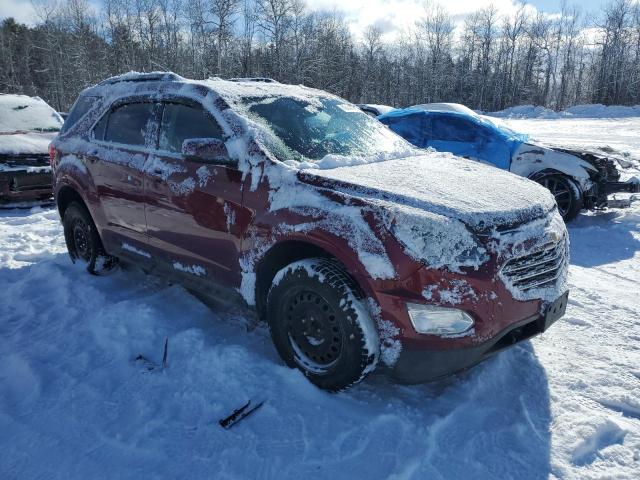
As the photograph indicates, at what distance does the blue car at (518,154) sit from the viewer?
6.85m

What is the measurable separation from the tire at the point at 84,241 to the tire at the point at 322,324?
8.35 feet

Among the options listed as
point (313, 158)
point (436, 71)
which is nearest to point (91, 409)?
point (313, 158)

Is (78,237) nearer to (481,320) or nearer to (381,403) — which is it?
(381,403)

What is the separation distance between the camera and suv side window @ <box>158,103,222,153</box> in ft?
11.2

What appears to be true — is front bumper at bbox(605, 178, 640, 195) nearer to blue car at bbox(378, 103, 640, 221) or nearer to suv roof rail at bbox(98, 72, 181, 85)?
blue car at bbox(378, 103, 640, 221)

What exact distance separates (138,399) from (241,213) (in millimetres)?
1290

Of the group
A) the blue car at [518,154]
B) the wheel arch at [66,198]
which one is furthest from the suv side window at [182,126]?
the blue car at [518,154]

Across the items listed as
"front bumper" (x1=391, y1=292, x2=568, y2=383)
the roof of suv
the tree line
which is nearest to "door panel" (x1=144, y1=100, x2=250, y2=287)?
the roof of suv

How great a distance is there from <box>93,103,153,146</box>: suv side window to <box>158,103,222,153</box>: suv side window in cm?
26

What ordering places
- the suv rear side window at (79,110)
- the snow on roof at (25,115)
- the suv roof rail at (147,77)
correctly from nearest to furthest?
1. the suv roof rail at (147,77)
2. the suv rear side window at (79,110)
3. the snow on roof at (25,115)

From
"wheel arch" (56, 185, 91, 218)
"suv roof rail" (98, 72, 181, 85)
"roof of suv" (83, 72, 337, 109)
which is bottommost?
"wheel arch" (56, 185, 91, 218)

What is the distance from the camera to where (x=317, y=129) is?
360cm

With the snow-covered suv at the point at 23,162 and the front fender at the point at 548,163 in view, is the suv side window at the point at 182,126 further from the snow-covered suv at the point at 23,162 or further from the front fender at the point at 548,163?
the front fender at the point at 548,163

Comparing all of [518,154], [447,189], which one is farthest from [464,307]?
[518,154]
